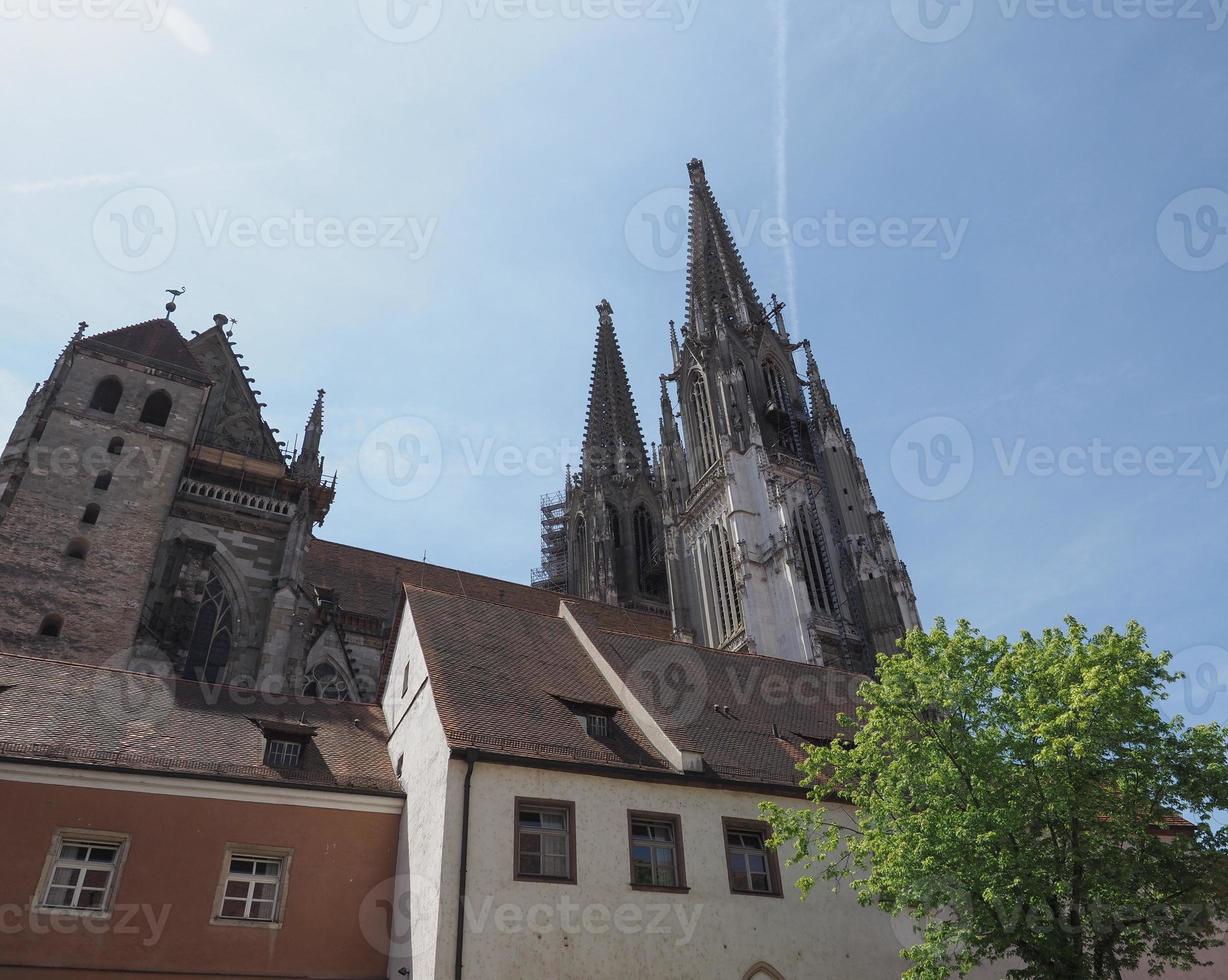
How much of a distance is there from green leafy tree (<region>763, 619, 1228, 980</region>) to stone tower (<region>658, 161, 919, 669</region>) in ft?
85.4

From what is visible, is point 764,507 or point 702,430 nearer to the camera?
point 764,507

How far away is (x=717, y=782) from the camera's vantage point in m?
13.1

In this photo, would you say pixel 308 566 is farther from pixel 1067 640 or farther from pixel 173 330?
pixel 1067 640

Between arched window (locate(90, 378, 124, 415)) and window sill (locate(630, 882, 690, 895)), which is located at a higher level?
arched window (locate(90, 378, 124, 415))

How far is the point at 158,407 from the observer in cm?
2630

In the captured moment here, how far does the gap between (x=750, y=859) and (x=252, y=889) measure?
667 centimetres

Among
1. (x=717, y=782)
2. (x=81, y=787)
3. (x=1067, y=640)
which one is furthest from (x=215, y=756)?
(x=1067, y=640)

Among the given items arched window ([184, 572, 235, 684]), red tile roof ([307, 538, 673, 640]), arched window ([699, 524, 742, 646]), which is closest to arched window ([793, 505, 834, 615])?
arched window ([699, 524, 742, 646])

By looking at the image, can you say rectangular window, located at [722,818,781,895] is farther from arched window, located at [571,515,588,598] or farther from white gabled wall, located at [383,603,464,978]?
arched window, located at [571,515,588,598]

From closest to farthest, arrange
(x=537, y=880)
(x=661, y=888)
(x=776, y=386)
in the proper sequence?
(x=537, y=880), (x=661, y=888), (x=776, y=386)

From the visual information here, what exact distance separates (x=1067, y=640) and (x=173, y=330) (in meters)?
27.3

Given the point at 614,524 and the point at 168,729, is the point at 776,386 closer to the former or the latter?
the point at 614,524

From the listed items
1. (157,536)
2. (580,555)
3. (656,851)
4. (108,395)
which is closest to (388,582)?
(157,536)

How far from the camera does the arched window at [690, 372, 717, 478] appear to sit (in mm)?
49406
